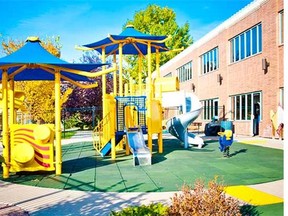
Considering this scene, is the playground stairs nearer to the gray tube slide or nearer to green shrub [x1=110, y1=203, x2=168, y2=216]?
the gray tube slide

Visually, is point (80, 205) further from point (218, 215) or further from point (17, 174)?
point (17, 174)

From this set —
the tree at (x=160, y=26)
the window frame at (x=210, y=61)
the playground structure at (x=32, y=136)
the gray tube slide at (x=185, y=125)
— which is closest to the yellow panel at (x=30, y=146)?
the playground structure at (x=32, y=136)

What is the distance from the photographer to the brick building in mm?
18531

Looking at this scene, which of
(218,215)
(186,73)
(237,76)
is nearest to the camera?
(218,215)

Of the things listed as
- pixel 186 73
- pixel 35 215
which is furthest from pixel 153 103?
pixel 186 73

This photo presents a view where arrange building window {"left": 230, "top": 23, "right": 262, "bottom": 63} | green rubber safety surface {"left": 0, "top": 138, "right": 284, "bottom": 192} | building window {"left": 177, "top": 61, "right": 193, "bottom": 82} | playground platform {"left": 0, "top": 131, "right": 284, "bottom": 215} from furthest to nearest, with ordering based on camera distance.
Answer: building window {"left": 177, "top": 61, "right": 193, "bottom": 82} < building window {"left": 230, "top": 23, "right": 262, "bottom": 63} < green rubber safety surface {"left": 0, "top": 138, "right": 284, "bottom": 192} < playground platform {"left": 0, "top": 131, "right": 284, "bottom": 215}

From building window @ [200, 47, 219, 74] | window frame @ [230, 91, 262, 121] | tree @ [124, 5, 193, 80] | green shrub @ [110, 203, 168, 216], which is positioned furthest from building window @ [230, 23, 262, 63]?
tree @ [124, 5, 193, 80]

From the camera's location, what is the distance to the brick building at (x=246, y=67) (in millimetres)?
18531

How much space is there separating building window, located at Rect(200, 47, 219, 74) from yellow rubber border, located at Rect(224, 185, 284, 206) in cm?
2078

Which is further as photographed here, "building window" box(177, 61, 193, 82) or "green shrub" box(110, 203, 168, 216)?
"building window" box(177, 61, 193, 82)

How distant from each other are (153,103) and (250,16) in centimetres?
1114

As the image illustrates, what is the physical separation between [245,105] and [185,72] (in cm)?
1562

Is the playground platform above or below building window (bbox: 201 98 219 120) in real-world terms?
below

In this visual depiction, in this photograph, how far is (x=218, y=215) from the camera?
4.22 meters
